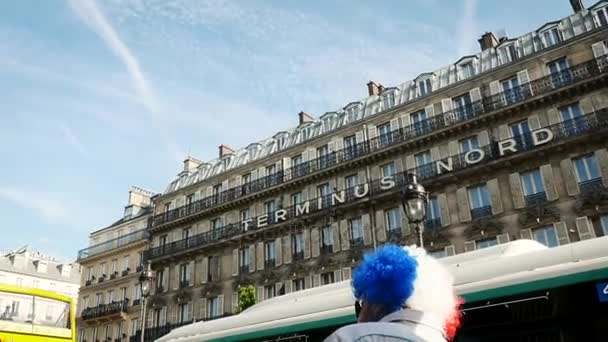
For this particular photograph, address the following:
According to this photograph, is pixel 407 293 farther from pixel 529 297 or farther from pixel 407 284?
pixel 529 297

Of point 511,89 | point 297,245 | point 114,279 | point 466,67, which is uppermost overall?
point 466,67

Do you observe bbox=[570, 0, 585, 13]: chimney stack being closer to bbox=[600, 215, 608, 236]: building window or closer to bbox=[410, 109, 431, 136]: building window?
bbox=[410, 109, 431, 136]: building window

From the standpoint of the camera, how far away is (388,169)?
28781 millimetres

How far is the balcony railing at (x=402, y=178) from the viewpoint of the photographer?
22.8 meters

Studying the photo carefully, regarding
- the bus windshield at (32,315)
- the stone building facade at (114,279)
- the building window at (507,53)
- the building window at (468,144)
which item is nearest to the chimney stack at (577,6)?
the building window at (507,53)

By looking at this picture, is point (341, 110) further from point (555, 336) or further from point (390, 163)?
point (555, 336)

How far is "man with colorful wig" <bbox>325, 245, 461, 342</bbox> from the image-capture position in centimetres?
189

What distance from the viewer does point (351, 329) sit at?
1679 millimetres

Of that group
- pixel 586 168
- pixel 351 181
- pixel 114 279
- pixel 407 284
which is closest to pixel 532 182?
pixel 586 168

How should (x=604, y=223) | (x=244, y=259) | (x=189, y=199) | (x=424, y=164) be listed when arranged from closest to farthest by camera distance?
(x=604, y=223), (x=424, y=164), (x=244, y=259), (x=189, y=199)

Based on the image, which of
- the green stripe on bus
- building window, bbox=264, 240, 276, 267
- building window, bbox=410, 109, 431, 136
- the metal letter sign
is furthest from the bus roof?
building window, bbox=410, 109, 431, 136

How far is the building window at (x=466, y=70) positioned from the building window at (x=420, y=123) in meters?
3.05

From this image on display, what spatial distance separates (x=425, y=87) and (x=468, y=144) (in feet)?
17.6

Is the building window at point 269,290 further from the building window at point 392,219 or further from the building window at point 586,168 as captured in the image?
the building window at point 586,168
